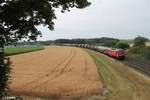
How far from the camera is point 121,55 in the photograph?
69.8 m

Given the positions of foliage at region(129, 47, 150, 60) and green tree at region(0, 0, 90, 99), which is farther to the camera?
foliage at region(129, 47, 150, 60)

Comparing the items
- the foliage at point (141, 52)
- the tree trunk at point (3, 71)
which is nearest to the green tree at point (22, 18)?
the tree trunk at point (3, 71)

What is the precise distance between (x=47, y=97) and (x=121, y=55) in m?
50.2

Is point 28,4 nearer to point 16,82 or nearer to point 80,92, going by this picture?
point 80,92

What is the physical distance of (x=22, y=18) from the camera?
14.1 metres

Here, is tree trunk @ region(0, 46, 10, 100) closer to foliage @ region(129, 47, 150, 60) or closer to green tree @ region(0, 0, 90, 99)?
green tree @ region(0, 0, 90, 99)

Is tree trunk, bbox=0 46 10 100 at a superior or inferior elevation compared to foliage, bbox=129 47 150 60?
superior

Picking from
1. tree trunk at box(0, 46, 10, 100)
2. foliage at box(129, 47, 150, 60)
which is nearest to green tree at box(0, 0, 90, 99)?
tree trunk at box(0, 46, 10, 100)

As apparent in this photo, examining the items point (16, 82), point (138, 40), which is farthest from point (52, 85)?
point (138, 40)

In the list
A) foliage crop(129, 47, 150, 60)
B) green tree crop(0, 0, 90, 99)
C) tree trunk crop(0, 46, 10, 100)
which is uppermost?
green tree crop(0, 0, 90, 99)

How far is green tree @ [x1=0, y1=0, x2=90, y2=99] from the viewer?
44.5ft

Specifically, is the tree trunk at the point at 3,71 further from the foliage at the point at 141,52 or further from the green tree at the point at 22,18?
the foliage at the point at 141,52

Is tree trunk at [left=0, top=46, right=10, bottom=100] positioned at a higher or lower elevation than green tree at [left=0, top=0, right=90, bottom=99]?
lower

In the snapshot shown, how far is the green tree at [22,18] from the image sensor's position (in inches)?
534
